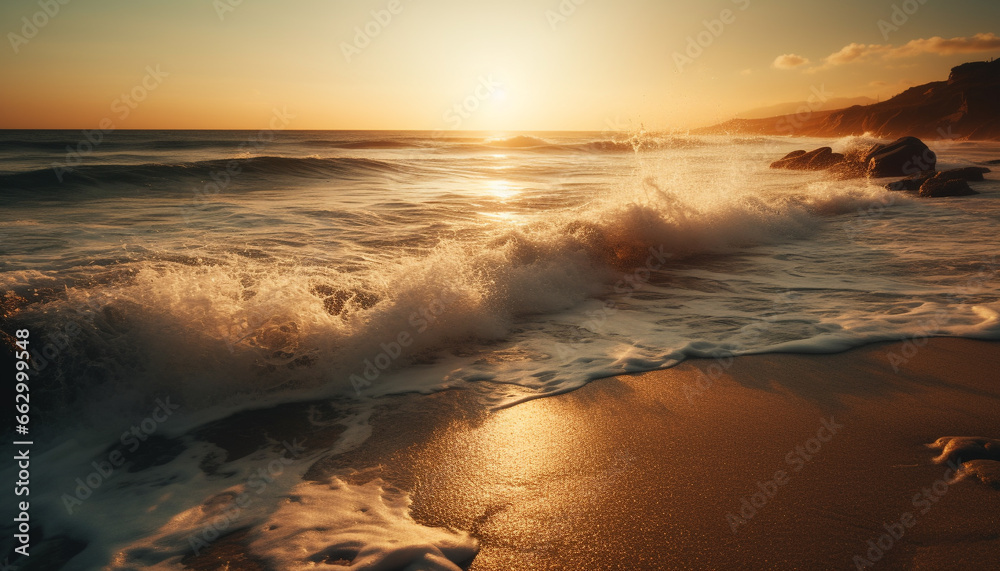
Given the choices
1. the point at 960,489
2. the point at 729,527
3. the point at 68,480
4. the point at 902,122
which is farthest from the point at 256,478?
the point at 902,122

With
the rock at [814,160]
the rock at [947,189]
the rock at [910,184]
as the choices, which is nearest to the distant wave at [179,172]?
the rock at [910,184]

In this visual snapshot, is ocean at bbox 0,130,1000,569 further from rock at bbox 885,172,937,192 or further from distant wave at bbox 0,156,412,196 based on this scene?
distant wave at bbox 0,156,412,196

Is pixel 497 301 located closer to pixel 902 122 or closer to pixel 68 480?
pixel 68 480

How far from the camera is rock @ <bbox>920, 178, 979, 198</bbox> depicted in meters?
12.5

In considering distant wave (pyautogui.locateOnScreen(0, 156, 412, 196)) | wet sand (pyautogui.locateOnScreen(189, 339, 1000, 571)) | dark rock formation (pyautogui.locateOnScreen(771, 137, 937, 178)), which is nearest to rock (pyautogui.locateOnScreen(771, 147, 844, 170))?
dark rock formation (pyautogui.locateOnScreen(771, 137, 937, 178))

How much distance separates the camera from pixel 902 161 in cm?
1730

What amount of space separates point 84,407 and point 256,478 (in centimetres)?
172

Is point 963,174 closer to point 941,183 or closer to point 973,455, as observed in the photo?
point 941,183

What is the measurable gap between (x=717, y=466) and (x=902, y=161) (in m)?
19.9

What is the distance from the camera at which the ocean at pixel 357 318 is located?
276 centimetres

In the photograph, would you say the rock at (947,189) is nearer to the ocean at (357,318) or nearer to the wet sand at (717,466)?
the ocean at (357,318)

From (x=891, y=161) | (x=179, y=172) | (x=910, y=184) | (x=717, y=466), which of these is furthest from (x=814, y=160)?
(x=179, y=172)

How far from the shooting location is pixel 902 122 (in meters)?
57.3

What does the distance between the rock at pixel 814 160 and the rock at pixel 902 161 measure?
308 centimetres
